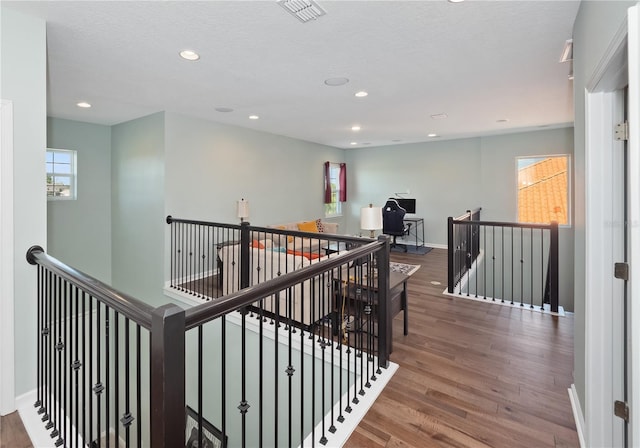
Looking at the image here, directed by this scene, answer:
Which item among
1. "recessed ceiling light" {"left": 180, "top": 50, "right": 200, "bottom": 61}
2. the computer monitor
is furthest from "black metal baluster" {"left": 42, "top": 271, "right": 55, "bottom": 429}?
the computer monitor

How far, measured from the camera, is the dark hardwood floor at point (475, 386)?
1937 mm

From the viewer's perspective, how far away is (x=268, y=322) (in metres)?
3.70

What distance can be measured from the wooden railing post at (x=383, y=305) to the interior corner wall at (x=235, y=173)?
3983 mm

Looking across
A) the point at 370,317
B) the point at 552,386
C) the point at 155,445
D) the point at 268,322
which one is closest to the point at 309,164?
the point at 268,322

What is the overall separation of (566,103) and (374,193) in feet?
16.8

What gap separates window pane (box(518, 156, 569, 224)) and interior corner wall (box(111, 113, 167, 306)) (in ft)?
23.9

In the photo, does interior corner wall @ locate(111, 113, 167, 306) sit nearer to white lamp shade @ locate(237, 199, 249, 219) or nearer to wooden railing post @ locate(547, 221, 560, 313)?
white lamp shade @ locate(237, 199, 249, 219)

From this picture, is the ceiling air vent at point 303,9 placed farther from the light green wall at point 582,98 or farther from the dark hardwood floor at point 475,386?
the dark hardwood floor at point 475,386

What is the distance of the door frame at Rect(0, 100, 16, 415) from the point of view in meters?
2.15

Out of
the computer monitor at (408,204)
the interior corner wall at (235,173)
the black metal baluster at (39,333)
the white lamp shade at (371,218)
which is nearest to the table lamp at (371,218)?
the white lamp shade at (371,218)

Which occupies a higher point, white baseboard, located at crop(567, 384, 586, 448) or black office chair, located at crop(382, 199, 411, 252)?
black office chair, located at crop(382, 199, 411, 252)

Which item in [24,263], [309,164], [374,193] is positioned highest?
[309,164]

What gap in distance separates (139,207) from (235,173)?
1.79 metres

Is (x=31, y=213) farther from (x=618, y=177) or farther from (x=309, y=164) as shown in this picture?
(x=309, y=164)
